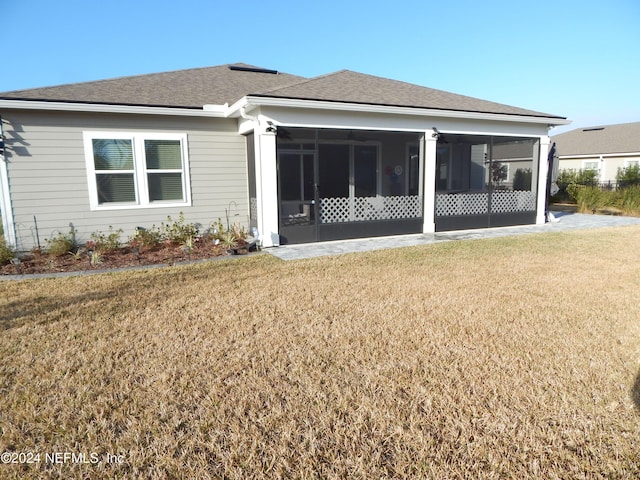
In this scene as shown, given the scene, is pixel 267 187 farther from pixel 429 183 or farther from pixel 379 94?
pixel 429 183

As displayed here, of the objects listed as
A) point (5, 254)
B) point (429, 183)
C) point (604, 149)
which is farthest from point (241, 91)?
point (604, 149)

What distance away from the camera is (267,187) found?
8.57 m

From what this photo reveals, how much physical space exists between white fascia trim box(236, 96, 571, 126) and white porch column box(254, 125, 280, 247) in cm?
64

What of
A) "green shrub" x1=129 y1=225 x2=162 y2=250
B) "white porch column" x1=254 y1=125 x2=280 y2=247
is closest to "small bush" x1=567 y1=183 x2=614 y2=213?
"white porch column" x1=254 y1=125 x2=280 y2=247

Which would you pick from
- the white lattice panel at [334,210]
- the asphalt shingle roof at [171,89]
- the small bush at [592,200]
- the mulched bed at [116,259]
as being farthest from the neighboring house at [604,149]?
the mulched bed at [116,259]

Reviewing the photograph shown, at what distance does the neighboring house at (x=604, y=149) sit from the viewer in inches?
1019

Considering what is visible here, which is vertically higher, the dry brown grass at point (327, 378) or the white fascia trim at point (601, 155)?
the white fascia trim at point (601, 155)

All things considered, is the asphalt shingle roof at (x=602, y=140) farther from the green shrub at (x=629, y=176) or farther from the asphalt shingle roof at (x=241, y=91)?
the asphalt shingle roof at (x=241, y=91)

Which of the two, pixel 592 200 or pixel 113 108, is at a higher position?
pixel 113 108

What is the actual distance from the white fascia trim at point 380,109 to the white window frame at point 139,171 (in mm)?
1661

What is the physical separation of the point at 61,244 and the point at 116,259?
123cm

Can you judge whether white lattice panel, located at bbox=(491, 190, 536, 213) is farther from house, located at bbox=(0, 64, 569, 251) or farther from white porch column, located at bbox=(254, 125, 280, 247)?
white porch column, located at bbox=(254, 125, 280, 247)

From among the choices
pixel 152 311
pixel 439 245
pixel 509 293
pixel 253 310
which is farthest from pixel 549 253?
pixel 152 311

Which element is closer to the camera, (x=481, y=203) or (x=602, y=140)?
(x=481, y=203)
